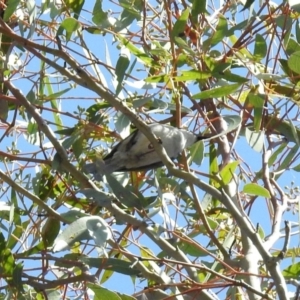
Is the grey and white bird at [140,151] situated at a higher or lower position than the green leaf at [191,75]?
lower

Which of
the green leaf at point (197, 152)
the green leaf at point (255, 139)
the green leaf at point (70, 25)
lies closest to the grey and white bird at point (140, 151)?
the green leaf at point (197, 152)

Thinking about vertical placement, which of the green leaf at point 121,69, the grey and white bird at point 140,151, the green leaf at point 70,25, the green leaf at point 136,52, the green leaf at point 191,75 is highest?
the green leaf at point 70,25

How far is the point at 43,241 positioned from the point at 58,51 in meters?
0.42

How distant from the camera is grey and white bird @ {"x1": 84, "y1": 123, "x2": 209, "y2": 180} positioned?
4.91ft

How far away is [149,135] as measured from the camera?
4.28 ft

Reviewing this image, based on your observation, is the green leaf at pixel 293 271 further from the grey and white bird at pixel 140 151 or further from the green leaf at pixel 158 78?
the green leaf at pixel 158 78

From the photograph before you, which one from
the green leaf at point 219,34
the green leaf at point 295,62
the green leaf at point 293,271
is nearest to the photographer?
the green leaf at point 295,62

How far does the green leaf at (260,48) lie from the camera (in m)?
1.43

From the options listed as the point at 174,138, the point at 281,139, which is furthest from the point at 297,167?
the point at 174,138

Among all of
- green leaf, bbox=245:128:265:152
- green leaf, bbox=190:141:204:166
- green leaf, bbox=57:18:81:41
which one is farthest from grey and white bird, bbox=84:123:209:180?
green leaf, bbox=57:18:81:41

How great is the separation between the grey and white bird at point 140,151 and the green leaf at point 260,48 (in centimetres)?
19

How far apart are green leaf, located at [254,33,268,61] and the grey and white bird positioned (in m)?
0.19

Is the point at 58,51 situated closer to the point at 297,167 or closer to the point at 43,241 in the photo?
the point at 43,241

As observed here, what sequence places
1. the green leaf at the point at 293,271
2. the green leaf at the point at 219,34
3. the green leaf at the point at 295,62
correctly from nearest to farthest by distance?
the green leaf at the point at 295,62 < the green leaf at the point at 219,34 < the green leaf at the point at 293,271
